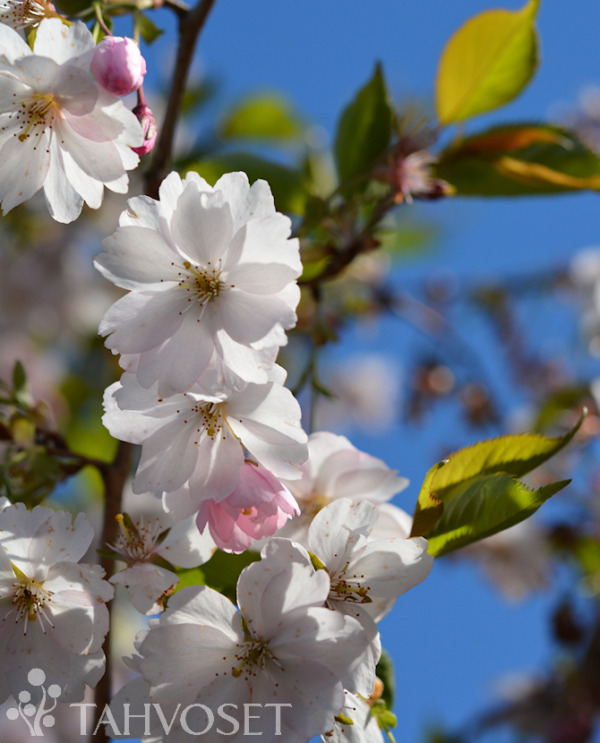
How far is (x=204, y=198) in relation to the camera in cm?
64

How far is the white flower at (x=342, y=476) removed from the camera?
765 millimetres

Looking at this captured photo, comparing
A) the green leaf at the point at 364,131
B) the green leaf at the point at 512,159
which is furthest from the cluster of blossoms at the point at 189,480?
the green leaf at the point at 512,159

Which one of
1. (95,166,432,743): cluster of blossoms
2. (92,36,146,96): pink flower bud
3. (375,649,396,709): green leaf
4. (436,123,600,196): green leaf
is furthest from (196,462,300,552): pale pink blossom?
(436,123,600,196): green leaf

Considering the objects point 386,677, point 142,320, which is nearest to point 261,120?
point 142,320

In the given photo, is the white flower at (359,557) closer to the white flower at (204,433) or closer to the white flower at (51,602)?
the white flower at (204,433)

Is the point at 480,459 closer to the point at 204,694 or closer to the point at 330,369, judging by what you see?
the point at 204,694

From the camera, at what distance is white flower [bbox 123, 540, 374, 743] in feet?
2.04

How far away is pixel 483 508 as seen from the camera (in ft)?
2.25

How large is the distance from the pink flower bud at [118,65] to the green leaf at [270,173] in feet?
1.19

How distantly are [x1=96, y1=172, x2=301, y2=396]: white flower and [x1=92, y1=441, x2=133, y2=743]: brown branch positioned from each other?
0.24 metres

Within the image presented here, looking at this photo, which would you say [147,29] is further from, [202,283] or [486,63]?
[486,63]

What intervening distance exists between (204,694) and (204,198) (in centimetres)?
41

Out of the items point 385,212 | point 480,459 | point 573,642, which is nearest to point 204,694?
point 480,459

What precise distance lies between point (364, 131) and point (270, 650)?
0.71 m
